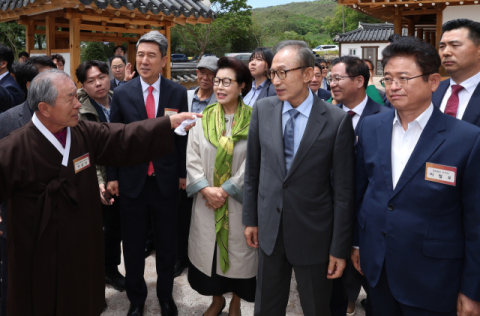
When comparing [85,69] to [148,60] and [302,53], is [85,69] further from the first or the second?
[302,53]

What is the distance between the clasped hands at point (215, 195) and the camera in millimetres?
2762

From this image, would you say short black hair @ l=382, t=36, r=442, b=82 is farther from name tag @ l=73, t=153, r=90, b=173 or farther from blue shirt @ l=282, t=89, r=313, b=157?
name tag @ l=73, t=153, r=90, b=173

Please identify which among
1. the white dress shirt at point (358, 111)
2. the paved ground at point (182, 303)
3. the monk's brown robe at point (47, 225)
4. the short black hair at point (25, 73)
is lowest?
the paved ground at point (182, 303)

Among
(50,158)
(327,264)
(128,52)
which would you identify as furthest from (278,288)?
(128,52)

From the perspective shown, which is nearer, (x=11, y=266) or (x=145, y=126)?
(x=11, y=266)

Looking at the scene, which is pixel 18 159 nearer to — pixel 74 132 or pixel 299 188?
pixel 74 132

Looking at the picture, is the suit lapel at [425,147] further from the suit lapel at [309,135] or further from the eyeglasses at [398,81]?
the suit lapel at [309,135]

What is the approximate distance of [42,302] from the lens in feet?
7.38

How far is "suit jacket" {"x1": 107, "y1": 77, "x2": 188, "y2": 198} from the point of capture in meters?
3.01

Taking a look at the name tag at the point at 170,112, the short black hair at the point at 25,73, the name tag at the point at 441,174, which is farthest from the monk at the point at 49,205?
the name tag at the point at 441,174

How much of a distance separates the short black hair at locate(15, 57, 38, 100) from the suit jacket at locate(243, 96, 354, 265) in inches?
95.9

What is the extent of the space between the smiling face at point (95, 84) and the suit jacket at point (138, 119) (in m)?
0.48

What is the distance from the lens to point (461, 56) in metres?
2.61

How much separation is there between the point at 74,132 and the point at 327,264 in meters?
1.74
